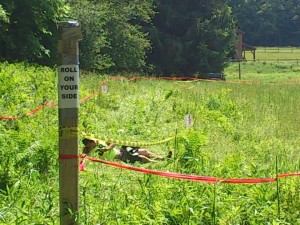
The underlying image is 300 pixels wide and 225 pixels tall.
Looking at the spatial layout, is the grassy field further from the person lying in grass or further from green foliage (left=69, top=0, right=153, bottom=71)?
the person lying in grass

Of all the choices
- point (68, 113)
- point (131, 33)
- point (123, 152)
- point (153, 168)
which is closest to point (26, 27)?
point (131, 33)

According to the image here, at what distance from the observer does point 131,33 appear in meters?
28.5

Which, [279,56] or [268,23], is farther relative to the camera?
[268,23]

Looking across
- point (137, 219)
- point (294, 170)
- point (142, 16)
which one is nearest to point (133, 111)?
point (294, 170)

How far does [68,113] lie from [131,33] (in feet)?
83.3

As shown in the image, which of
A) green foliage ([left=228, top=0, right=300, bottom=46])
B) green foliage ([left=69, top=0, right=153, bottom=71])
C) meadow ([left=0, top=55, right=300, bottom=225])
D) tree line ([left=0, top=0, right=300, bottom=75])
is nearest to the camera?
meadow ([left=0, top=55, right=300, bottom=225])

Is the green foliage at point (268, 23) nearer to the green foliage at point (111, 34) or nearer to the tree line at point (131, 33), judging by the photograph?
the tree line at point (131, 33)

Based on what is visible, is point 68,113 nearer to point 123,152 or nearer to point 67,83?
point 67,83

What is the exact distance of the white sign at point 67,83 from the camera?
11.0 feet

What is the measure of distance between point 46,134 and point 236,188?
259 centimetres

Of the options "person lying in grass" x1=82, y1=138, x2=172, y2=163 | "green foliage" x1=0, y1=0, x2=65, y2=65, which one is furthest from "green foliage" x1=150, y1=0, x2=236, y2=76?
"person lying in grass" x1=82, y1=138, x2=172, y2=163

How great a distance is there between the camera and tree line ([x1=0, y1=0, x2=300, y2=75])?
62.2ft

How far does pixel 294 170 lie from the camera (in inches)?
242

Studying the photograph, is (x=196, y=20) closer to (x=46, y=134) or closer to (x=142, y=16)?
(x=142, y=16)
